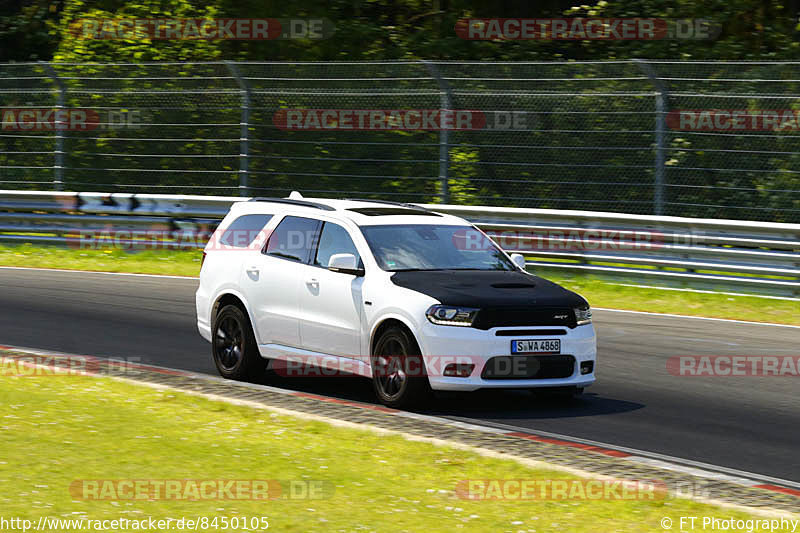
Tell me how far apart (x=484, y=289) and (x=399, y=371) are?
3.12ft

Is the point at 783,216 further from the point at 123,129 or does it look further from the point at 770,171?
the point at 123,129

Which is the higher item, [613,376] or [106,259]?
[106,259]

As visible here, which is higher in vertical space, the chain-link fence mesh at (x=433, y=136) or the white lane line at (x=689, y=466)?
the chain-link fence mesh at (x=433, y=136)

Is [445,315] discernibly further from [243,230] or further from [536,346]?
[243,230]

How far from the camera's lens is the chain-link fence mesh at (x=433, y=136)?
61.2ft

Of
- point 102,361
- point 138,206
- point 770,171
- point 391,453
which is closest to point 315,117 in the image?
point 138,206

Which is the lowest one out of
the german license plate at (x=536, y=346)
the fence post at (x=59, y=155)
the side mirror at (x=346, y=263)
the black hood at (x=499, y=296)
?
the german license plate at (x=536, y=346)

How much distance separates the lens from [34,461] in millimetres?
7914

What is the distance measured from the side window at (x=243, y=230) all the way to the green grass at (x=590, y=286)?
636 centimetres

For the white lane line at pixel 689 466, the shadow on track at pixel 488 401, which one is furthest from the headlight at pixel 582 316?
the white lane line at pixel 689 466

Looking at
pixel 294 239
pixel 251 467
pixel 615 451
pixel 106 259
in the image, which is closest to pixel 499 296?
pixel 615 451

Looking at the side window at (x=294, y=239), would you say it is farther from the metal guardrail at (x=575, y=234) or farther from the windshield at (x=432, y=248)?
the metal guardrail at (x=575, y=234)

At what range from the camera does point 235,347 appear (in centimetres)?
1185

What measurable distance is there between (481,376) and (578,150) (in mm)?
10536
